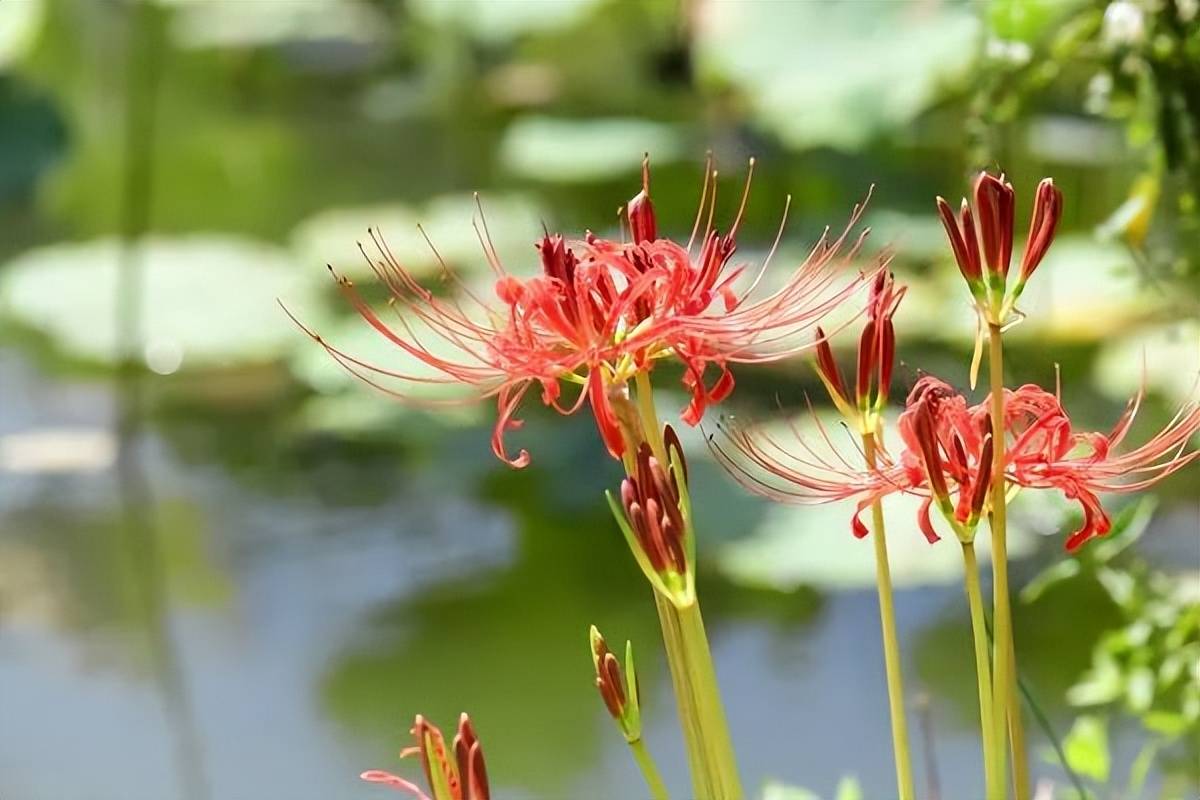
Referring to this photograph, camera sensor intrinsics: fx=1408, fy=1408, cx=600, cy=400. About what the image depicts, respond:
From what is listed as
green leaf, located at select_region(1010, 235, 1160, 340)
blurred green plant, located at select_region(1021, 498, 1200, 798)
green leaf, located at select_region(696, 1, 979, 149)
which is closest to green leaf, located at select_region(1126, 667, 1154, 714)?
blurred green plant, located at select_region(1021, 498, 1200, 798)

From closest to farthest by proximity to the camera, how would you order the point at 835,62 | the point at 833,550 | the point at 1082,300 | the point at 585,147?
the point at 833,550 < the point at 835,62 < the point at 1082,300 < the point at 585,147

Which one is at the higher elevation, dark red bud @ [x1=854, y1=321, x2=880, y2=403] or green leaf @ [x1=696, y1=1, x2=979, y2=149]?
green leaf @ [x1=696, y1=1, x2=979, y2=149]

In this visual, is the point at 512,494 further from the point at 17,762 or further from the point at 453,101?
the point at 453,101

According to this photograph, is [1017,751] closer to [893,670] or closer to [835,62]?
[893,670]

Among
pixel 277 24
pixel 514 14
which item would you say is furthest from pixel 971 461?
pixel 277 24

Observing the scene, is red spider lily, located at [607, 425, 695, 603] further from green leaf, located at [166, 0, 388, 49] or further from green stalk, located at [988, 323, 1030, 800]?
A: green leaf, located at [166, 0, 388, 49]

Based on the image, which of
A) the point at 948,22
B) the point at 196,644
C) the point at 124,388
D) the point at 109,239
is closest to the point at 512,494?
the point at 196,644

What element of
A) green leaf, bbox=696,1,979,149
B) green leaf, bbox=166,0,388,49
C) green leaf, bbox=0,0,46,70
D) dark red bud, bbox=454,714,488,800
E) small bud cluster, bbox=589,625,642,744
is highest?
green leaf, bbox=166,0,388,49

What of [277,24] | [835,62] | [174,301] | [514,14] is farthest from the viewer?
[277,24]
